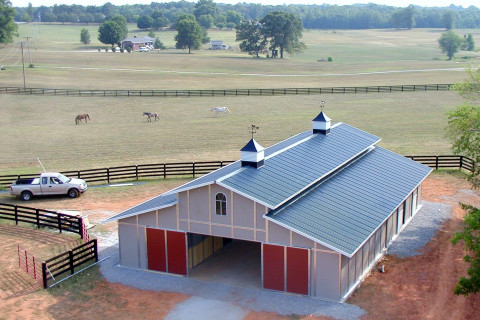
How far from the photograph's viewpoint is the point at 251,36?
129375 millimetres

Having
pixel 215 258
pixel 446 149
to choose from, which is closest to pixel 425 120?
pixel 446 149

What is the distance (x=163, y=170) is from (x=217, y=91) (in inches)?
1504

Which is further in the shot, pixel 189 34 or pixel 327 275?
pixel 189 34

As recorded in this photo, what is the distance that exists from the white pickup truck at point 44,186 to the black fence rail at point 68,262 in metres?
8.82

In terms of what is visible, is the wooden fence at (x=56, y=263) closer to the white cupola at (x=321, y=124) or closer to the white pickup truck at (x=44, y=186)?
the white pickup truck at (x=44, y=186)

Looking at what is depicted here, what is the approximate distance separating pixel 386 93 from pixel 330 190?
5174 cm

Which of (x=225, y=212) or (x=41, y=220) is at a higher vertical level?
(x=225, y=212)

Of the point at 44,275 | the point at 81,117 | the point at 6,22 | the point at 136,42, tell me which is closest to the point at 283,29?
the point at 136,42

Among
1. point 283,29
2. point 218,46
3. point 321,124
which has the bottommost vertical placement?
point 321,124

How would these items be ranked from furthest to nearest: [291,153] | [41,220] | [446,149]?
[446,149] < [41,220] < [291,153]

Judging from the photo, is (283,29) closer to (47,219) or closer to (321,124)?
(321,124)

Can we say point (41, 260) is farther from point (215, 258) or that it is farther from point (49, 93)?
point (49, 93)

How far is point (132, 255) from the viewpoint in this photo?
2412 cm

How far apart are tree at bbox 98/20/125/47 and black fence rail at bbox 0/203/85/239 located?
12086 cm
